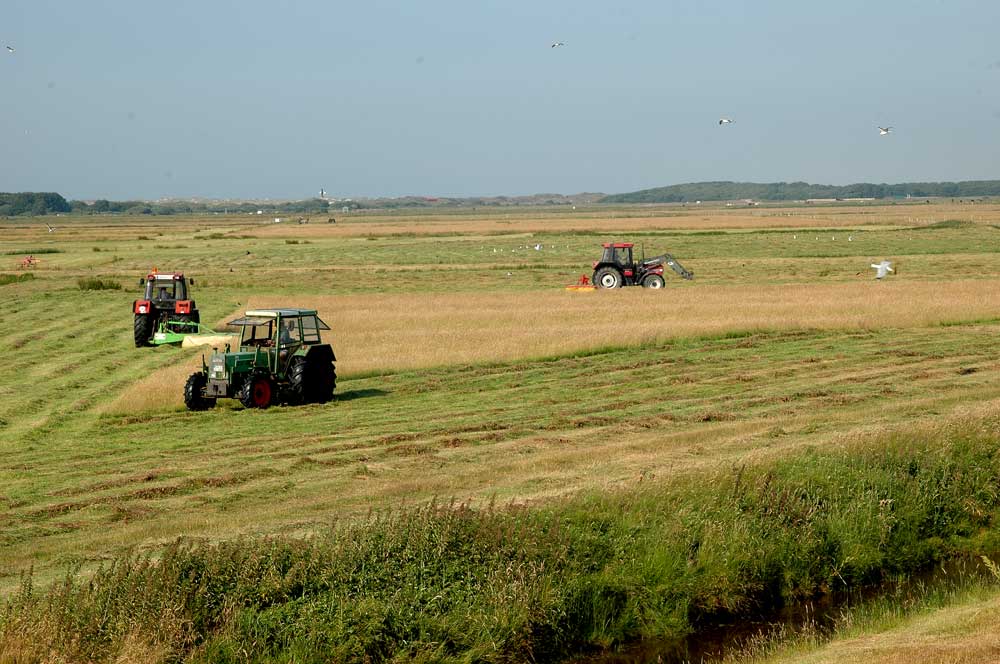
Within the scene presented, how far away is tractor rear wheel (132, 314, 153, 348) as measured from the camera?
2969 centimetres

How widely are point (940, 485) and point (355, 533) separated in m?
7.14

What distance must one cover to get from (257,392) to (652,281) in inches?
976

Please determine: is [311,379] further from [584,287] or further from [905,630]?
[584,287]

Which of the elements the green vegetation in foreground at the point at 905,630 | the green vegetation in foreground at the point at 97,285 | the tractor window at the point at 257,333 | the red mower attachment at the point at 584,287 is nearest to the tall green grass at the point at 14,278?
the green vegetation in foreground at the point at 97,285

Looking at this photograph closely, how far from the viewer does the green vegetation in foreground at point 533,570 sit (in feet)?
30.5

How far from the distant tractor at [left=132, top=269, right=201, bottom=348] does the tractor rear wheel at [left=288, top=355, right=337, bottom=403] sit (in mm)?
9263

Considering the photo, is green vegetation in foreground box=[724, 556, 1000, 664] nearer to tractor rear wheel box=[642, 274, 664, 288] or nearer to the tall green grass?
tractor rear wheel box=[642, 274, 664, 288]

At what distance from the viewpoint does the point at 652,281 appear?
43.2 meters

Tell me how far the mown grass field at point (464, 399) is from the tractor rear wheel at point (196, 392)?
1.08 feet

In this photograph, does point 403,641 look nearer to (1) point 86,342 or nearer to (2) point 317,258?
(1) point 86,342

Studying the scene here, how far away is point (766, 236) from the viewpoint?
82.6 meters

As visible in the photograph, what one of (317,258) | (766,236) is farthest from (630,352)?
(766,236)

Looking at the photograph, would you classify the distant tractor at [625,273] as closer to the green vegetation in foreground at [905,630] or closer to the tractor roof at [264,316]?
the tractor roof at [264,316]

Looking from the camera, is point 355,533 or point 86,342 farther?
point 86,342
